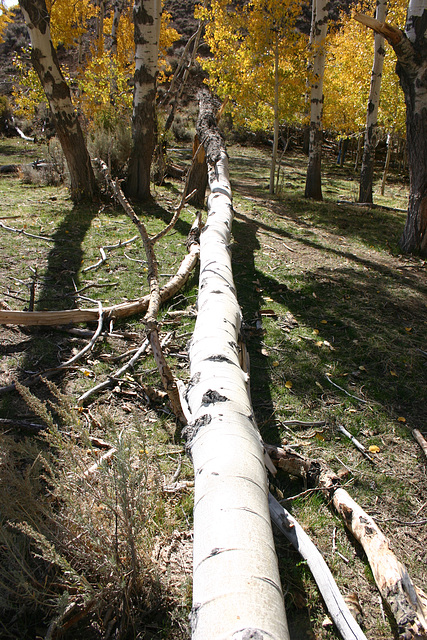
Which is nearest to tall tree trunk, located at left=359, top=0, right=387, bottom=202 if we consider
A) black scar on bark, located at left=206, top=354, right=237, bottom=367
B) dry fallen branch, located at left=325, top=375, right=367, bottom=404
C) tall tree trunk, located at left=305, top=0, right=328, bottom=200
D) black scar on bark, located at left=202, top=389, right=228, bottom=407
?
tall tree trunk, located at left=305, top=0, right=328, bottom=200

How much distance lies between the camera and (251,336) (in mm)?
4129

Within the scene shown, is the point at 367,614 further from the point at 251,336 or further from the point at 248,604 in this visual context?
the point at 251,336

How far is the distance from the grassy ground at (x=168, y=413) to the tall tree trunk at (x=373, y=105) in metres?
3.75

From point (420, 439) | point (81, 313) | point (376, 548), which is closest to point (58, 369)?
point (81, 313)

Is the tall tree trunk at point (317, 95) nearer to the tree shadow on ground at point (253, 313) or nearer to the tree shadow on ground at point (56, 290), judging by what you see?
the tree shadow on ground at point (253, 313)

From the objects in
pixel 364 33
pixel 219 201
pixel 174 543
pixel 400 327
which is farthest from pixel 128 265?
pixel 364 33

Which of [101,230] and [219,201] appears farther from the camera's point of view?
[101,230]

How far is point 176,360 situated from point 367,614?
228cm

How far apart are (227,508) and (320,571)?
0.82 metres

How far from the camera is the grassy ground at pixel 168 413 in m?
1.72

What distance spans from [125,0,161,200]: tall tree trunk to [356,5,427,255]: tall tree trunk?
389 centimetres

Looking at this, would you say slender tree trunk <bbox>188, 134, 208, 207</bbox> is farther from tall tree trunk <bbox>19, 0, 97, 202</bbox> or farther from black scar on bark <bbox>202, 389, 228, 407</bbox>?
black scar on bark <bbox>202, 389, 228, 407</bbox>

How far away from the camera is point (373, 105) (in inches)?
391

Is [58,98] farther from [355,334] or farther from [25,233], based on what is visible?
[355,334]
